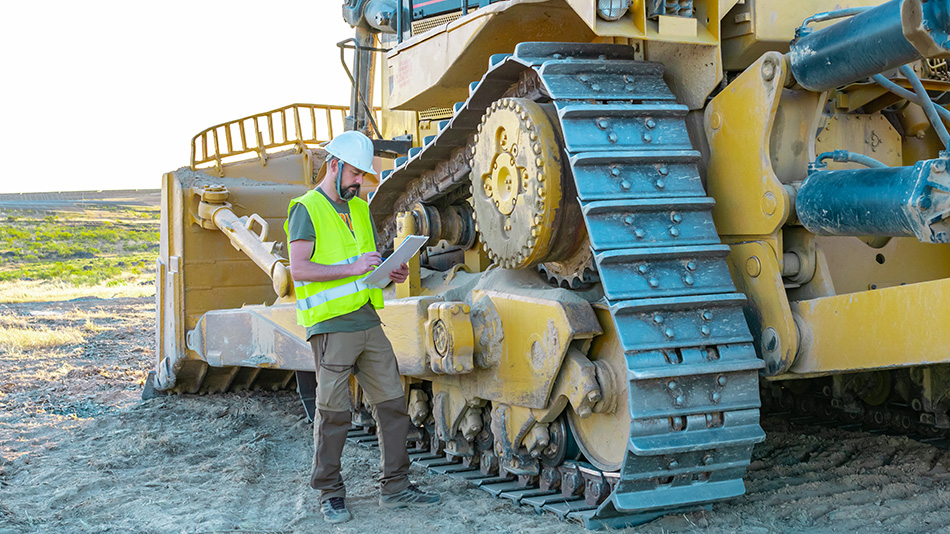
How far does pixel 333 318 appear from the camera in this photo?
183 inches

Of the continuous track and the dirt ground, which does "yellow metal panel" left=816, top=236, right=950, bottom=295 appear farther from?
the dirt ground

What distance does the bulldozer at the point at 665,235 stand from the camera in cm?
376

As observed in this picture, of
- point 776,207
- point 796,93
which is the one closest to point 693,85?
point 796,93

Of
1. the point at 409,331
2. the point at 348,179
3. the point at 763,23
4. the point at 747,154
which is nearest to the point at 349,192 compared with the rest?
the point at 348,179

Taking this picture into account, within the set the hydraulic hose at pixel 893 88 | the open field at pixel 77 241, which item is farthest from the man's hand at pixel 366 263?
the open field at pixel 77 241

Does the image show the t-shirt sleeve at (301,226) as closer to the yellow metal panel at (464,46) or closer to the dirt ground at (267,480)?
the yellow metal panel at (464,46)

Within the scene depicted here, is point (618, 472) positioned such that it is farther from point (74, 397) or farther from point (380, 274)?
point (74, 397)

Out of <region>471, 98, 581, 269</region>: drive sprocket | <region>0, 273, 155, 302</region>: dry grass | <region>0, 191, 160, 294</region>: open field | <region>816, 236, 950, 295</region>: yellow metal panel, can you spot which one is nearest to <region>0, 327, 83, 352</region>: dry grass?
<region>0, 273, 155, 302</region>: dry grass

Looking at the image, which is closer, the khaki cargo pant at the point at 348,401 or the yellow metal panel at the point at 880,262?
the yellow metal panel at the point at 880,262

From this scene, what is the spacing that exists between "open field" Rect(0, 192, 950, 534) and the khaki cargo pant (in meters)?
0.18

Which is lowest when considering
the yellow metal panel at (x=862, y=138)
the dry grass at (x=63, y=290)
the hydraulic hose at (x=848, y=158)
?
the dry grass at (x=63, y=290)

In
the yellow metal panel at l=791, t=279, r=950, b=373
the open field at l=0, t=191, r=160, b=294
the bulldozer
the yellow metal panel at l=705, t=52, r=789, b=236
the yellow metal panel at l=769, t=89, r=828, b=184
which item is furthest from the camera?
the open field at l=0, t=191, r=160, b=294

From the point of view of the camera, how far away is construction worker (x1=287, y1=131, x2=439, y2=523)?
4.57 meters

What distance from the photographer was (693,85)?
448 cm
